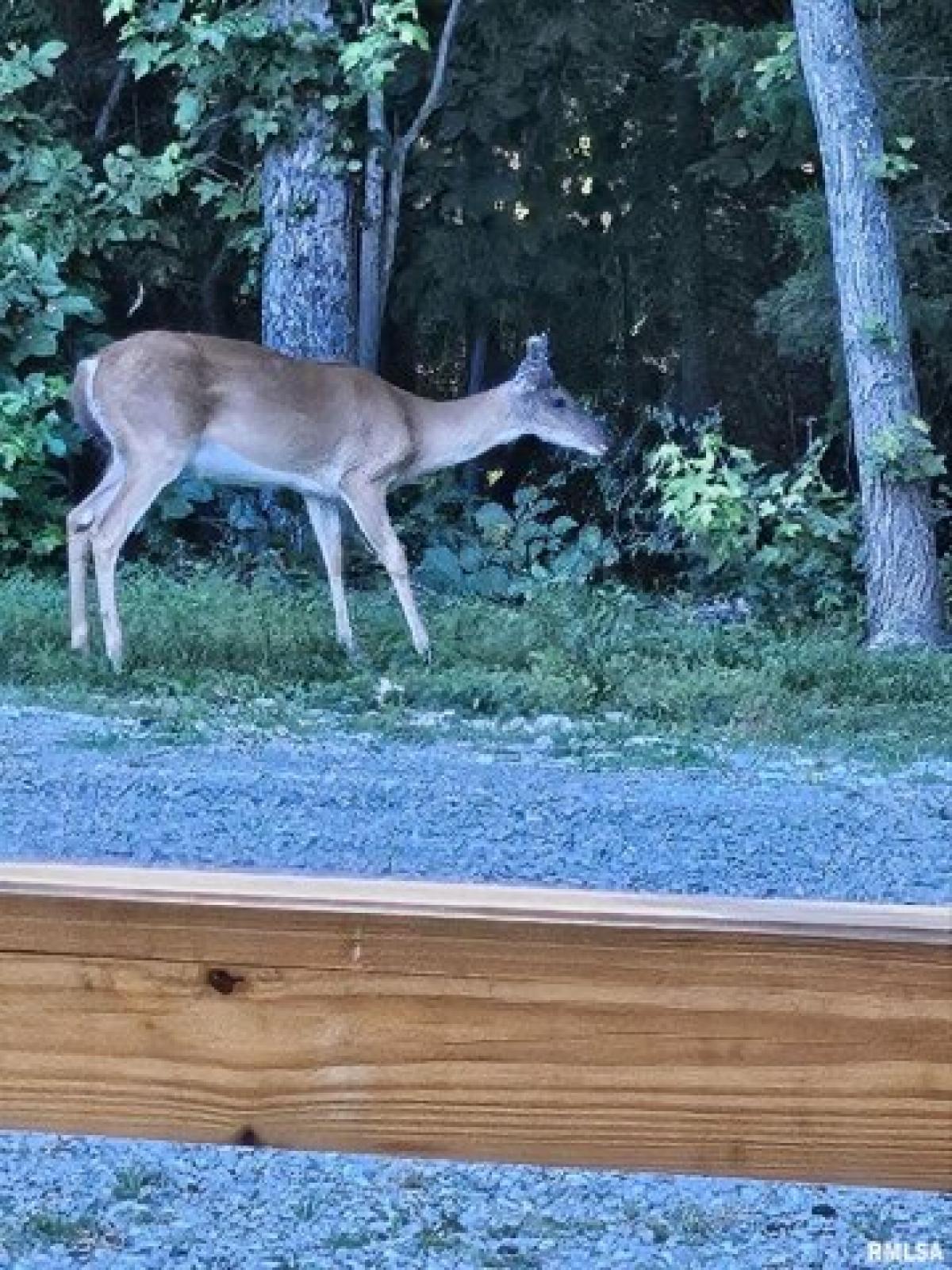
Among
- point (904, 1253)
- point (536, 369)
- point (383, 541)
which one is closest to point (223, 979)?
point (904, 1253)

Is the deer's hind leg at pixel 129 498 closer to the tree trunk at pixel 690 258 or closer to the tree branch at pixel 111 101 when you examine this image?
the tree branch at pixel 111 101

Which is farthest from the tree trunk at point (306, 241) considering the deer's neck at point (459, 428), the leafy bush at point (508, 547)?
the deer's neck at point (459, 428)

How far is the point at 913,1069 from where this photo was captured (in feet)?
5.15

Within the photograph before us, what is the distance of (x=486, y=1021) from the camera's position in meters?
1.60

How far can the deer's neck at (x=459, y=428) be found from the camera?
41.3 ft

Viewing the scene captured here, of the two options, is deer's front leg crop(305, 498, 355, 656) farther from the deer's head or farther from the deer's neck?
the deer's head

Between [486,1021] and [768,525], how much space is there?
1214 cm

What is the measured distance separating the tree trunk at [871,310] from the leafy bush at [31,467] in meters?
5.00

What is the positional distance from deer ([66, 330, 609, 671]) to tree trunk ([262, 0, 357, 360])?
250cm

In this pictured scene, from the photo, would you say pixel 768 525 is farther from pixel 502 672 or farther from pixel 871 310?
pixel 502 672

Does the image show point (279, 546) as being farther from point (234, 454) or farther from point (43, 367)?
point (234, 454)

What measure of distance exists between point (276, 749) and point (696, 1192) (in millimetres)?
4264

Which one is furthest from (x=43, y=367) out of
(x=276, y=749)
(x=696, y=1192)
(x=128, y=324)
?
(x=696, y=1192)

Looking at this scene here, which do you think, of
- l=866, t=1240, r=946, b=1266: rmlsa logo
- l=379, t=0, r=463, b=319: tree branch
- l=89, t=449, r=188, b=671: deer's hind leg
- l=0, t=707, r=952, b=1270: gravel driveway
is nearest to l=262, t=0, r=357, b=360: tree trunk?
l=379, t=0, r=463, b=319: tree branch
